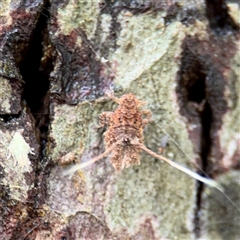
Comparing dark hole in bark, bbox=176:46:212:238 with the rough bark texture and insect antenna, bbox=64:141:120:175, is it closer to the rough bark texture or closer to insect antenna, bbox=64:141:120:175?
the rough bark texture

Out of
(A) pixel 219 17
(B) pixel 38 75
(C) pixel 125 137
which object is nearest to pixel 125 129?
(C) pixel 125 137

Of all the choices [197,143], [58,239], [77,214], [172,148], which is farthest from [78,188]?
[197,143]

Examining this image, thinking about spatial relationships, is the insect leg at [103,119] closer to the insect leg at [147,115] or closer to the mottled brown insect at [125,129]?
the mottled brown insect at [125,129]

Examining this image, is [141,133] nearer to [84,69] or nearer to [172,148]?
[172,148]

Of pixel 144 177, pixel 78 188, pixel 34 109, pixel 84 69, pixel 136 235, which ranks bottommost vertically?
pixel 136 235

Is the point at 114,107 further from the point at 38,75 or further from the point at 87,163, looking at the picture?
the point at 38,75

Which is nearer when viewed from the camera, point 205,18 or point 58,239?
point 58,239

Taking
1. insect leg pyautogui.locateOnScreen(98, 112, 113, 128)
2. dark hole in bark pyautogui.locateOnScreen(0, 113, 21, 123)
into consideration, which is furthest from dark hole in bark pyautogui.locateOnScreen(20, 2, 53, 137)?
insect leg pyautogui.locateOnScreen(98, 112, 113, 128)
